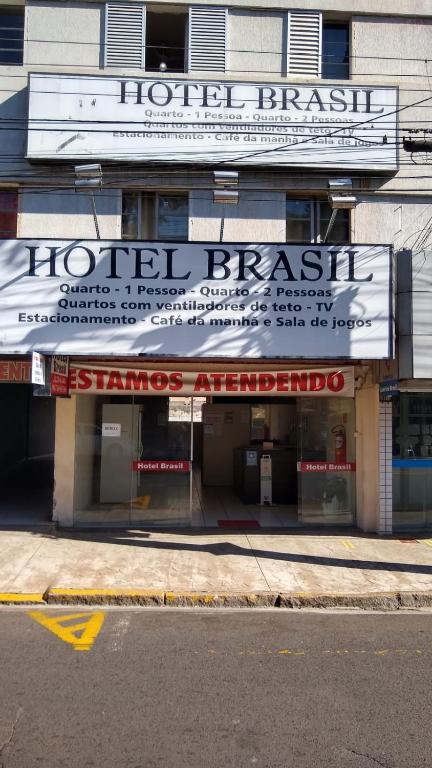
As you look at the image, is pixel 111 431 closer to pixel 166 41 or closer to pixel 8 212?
pixel 8 212

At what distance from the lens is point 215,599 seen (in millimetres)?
6539

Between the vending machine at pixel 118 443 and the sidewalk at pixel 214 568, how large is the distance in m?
0.96

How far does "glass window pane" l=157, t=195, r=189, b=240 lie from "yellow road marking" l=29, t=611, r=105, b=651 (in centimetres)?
667

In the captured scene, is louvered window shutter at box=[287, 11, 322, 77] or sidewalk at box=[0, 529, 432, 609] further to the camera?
louvered window shutter at box=[287, 11, 322, 77]

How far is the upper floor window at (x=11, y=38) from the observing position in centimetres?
1057

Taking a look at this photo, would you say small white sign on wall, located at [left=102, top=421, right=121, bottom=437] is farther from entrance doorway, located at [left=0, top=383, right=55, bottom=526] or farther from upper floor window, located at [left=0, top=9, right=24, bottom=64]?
upper floor window, located at [left=0, top=9, right=24, bottom=64]

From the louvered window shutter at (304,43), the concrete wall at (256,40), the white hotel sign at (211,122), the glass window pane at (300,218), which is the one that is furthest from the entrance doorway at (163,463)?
the concrete wall at (256,40)

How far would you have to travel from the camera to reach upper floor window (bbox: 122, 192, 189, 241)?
33.8 ft

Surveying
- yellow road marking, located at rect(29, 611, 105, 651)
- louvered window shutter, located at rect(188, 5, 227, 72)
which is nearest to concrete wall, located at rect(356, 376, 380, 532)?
yellow road marking, located at rect(29, 611, 105, 651)

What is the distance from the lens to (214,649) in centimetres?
526

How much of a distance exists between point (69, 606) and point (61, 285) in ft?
14.8

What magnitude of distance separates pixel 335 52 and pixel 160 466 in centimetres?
846

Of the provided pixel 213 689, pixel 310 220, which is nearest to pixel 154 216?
pixel 310 220

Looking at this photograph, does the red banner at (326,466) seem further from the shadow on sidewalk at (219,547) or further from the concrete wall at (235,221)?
the concrete wall at (235,221)
